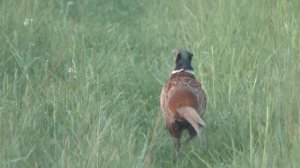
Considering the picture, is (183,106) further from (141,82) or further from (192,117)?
(141,82)

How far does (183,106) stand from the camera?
5016mm

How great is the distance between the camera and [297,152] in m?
4.14

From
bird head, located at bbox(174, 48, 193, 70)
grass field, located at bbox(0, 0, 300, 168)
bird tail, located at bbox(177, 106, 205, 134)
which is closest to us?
grass field, located at bbox(0, 0, 300, 168)

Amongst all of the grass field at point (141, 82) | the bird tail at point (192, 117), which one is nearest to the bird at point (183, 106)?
the bird tail at point (192, 117)

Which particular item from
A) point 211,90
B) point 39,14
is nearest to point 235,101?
point 211,90

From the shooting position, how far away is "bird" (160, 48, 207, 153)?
4.95 meters

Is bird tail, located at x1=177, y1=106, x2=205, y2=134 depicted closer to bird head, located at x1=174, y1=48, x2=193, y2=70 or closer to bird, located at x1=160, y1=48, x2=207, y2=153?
bird, located at x1=160, y1=48, x2=207, y2=153

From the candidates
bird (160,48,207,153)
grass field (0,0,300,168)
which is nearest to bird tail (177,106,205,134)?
bird (160,48,207,153)

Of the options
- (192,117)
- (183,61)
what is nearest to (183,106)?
(192,117)

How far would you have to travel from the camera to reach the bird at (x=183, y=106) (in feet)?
16.2

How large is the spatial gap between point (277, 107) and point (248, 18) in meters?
1.81

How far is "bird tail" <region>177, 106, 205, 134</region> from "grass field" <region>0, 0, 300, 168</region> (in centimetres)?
17

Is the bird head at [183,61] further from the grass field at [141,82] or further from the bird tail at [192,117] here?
the bird tail at [192,117]

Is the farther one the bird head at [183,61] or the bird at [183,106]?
the bird head at [183,61]
